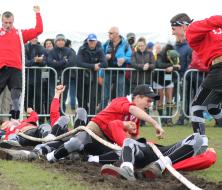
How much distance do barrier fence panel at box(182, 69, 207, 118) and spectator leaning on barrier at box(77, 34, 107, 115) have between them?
197 centimetres

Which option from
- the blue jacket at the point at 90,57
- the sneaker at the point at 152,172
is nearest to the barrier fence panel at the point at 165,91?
the blue jacket at the point at 90,57

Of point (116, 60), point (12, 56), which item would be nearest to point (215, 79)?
point (12, 56)

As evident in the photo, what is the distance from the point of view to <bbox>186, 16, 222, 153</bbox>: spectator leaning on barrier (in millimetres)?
9820

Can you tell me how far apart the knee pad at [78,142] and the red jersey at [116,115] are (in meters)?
0.24

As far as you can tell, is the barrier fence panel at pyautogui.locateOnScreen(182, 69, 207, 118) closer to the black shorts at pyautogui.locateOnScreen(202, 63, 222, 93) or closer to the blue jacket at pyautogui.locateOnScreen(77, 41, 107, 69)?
the blue jacket at pyautogui.locateOnScreen(77, 41, 107, 69)

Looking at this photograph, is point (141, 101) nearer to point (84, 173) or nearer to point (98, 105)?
point (84, 173)

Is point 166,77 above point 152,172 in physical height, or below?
above

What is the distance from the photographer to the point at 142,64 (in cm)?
1639

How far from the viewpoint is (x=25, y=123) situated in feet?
38.7

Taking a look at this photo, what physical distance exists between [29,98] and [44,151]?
677 cm

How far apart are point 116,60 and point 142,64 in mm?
670

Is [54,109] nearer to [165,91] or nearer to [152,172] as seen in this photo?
[152,172]

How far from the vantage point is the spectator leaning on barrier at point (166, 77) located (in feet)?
54.6

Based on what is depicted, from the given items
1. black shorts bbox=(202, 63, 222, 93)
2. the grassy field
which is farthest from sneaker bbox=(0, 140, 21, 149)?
black shorts bbox=(202, 63, 222, 93)
